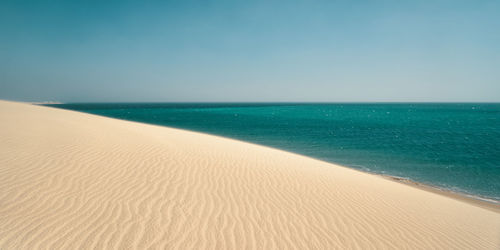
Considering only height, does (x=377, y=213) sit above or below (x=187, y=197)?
below

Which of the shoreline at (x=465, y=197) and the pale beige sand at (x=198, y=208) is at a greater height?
the pale beige sand at (x=198, y=208)

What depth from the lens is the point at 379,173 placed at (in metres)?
11.2

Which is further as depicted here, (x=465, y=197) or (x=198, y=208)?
(x=465, y=197)

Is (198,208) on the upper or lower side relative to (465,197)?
upper

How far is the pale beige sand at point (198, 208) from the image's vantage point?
344cm

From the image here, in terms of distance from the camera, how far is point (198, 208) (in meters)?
4.41

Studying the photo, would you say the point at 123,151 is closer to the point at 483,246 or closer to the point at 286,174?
the point at 286,174

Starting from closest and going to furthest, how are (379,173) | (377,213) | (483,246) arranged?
1. (483,246)
2. (377,213)
3. (379,173)

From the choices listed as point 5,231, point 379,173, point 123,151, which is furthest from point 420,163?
point 5,231

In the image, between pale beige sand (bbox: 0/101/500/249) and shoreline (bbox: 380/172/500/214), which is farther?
shoreline (bbox: 380/172/500/214)

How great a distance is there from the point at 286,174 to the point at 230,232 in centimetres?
388

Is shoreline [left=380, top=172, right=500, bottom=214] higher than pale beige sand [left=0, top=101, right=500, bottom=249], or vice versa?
pale beige sand [left=0, top=101, right=500, bottom=249]

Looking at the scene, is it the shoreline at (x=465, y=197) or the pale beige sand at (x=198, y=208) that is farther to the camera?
the shoreline at (x=465, y=197)

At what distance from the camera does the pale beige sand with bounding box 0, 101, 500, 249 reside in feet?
11.3
